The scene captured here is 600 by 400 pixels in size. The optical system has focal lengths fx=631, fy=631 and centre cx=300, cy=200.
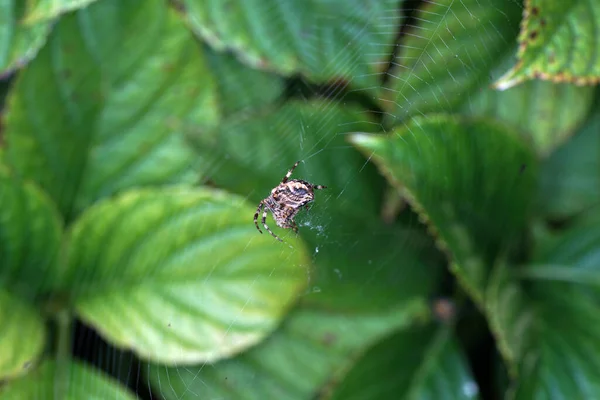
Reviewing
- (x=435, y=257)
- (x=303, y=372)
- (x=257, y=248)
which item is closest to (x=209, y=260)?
(x=257, y=248)

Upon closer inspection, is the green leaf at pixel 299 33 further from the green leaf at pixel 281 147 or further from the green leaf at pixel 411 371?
the green leaf at pixel 411 371

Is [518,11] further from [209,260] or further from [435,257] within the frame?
[209,260]

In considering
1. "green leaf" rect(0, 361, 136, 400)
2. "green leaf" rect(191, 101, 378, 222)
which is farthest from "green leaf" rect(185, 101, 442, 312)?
"green leaf" rect(0, 361, 136, 400)

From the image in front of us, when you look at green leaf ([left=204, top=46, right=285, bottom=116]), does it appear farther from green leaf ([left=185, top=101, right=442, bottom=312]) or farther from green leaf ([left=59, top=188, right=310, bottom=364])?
green leaf ([left=59, top=188, right=310, bottom=364])

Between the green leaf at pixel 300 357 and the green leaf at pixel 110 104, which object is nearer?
the green leaf at pixel 110 104

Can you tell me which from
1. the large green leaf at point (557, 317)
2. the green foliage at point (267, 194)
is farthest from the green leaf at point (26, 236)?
the large green leaf at point (557, 317)

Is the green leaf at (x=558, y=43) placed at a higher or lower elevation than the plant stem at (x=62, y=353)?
higher

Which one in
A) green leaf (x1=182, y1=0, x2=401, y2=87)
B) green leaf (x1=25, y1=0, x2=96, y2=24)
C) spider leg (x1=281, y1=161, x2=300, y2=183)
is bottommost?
spider leg (x1=281, y1=161, x2=300, y2=183)
